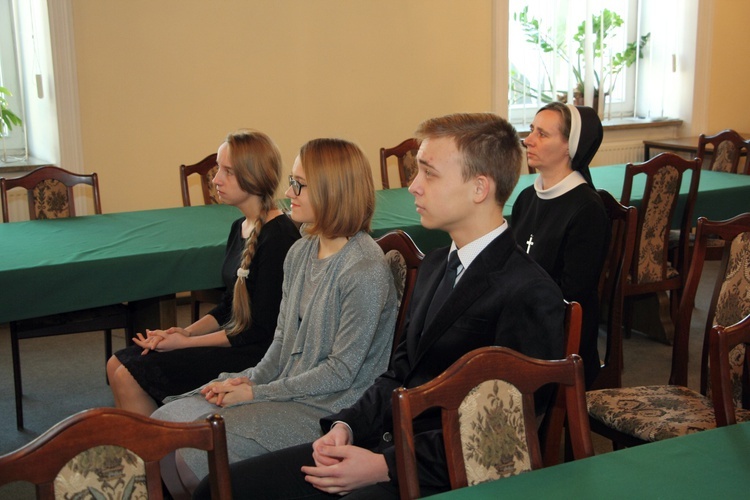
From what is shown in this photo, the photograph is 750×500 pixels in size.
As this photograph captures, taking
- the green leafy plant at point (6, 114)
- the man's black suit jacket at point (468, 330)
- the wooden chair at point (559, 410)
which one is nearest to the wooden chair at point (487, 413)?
the man's black suit jacket at point (468, 330)

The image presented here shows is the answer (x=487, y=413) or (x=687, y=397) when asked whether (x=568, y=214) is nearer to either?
(x=687, y=397)

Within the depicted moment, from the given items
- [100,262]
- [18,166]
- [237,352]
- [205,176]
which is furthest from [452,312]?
[18,166]

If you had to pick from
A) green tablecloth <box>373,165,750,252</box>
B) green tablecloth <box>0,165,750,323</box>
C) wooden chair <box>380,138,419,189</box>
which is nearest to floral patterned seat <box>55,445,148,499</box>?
green tablecloth <box>0,165,750,323</box>

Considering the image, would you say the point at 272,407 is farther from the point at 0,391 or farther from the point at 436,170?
the point at 0,391

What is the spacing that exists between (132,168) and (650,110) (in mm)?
4438

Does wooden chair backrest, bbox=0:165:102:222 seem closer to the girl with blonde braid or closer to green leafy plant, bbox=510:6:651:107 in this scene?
the girl with blonde braid

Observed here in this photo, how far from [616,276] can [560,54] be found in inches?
→ 143

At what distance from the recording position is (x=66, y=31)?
14.8 feet

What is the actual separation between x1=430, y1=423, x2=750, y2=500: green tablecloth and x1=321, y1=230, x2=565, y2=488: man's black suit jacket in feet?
0.82

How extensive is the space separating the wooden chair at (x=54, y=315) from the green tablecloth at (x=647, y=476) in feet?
7.60

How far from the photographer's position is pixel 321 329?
2.10 metres

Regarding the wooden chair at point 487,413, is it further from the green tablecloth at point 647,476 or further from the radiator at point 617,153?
the radiator at point 617,153

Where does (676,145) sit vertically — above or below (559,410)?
above

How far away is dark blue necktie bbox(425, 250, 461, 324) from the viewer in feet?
6.02
